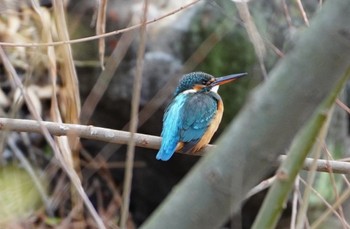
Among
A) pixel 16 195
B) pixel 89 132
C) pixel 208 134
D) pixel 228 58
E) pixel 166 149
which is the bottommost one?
pixel 16 195

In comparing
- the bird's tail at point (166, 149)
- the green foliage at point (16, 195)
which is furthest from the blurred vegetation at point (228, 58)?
the bird's tail at point (166, 149)

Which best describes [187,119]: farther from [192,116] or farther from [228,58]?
[228,58]

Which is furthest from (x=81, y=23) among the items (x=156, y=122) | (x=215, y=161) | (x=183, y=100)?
(x=215, y=161)

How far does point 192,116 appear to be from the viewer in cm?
291

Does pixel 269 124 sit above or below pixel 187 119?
above

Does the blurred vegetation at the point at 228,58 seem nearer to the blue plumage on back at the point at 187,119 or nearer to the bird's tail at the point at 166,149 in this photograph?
the blue plumage on back at the point at 187,119

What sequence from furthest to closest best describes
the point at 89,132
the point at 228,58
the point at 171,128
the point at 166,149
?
the point at 228,58 → the point at 171,128 → the point at 166,149 → the point at 89,132

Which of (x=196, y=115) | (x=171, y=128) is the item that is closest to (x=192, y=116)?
(x=196, y=115)

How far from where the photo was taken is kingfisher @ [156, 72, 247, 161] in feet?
8.84

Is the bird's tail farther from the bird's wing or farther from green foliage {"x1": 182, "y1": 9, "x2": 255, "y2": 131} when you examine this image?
green foliage {"x1": 182, "y1": 9, "x2": 255, "y2": 131}

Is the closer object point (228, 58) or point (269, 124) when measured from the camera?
point (269, 124)

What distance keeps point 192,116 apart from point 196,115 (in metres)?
0.02

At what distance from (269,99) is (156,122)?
13.4 ft

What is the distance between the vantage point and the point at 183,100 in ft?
9.91
